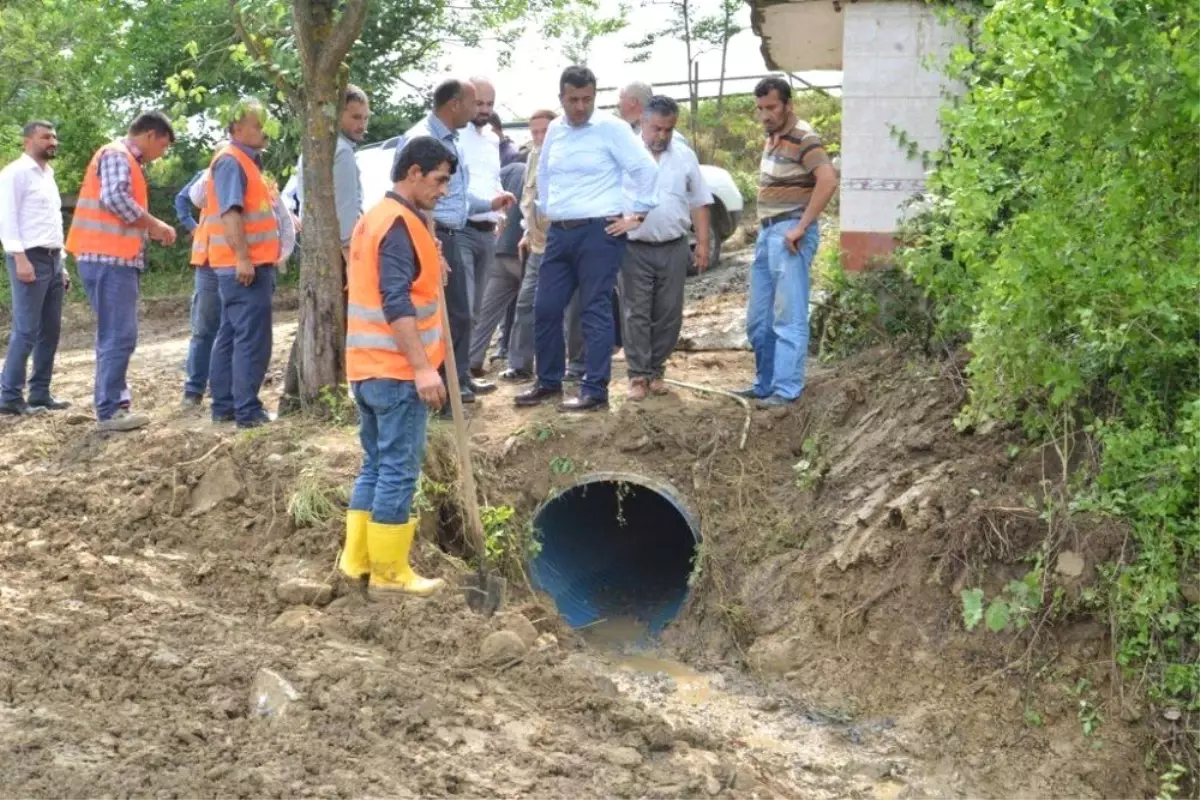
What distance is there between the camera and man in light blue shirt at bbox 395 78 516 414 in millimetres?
7945

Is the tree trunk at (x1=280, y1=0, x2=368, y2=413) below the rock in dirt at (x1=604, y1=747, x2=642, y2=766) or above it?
above

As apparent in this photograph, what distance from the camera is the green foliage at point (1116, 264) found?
5.22m

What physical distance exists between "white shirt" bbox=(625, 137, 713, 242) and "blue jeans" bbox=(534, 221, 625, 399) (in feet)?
0.69

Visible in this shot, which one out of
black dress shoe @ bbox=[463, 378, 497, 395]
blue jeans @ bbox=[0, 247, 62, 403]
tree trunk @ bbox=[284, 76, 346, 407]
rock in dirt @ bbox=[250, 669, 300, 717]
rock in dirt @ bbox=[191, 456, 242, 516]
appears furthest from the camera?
blue jeans @ bbox=[0, 247, 62, 403]

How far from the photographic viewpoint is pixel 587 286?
319 inches

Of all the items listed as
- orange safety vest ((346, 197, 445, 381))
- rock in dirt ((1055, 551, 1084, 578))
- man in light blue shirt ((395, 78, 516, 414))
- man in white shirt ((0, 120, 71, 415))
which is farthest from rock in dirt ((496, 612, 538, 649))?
man in white shirt ((0, 120, 71, 415))

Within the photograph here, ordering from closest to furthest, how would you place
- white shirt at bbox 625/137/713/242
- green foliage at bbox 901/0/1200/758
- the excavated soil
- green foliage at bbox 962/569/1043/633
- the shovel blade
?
the excavated soil, green foliage at bbox 901/0/1200/758, green foliage at bbox 962/569/1043/633, the shovel blade, white shirt at bbox 625/137/713/242

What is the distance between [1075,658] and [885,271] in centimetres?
361

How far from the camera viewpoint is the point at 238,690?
16.8 feet

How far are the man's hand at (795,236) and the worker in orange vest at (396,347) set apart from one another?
2569 millimetres

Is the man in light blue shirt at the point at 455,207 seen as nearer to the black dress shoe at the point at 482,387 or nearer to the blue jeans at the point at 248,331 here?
the black dress shoe at the point at 482,387

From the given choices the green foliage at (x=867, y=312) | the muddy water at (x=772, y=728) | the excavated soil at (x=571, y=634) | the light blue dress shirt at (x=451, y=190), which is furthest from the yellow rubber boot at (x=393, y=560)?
the green foliage at (x=867, y=312)

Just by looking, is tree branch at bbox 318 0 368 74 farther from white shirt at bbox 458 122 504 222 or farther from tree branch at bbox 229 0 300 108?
white shirt at bbox 458 122 504 222

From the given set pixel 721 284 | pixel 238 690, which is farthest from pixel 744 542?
pixel 721 284
